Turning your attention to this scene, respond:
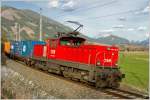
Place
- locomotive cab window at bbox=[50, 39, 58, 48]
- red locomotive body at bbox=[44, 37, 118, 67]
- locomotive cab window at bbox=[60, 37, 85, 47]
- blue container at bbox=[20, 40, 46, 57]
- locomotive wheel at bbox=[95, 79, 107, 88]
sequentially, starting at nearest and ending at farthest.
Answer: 1. locomotive wheel at bbox=[95, 79, 107, 88]
2. red locomotive body at bbox=[44, 37, 118, 67]
3. locomotive cab window at bbox=[60, 37, 85, 47]
4. locomotive cab window at bbox=[50, 39, 58, 48]
5. blue container at bbox=[20, 40, 46, 57]

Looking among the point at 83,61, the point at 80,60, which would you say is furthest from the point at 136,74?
the point at 83,61

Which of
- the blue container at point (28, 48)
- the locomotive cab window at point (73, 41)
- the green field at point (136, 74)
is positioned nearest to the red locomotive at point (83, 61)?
the locomotive cab window at point (73, 41)

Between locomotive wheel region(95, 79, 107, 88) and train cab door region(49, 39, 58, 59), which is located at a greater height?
train cab door region(49, 39, 58, 59)

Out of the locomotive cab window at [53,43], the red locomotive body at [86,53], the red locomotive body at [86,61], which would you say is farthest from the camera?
the locomotive cab window at [53,43]

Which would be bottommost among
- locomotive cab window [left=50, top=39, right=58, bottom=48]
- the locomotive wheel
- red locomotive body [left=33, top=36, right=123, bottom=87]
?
the locomotive wheel

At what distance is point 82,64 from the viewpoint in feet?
63.6

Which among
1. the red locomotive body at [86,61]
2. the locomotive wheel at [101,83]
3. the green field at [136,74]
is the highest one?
the red locomotive body at [86,61]

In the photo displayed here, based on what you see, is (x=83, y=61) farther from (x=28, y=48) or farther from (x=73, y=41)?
(x=28, y=48)

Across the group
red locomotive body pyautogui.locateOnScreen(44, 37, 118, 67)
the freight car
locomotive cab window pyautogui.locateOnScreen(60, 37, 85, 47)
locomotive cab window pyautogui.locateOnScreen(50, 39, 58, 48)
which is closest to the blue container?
the freight car

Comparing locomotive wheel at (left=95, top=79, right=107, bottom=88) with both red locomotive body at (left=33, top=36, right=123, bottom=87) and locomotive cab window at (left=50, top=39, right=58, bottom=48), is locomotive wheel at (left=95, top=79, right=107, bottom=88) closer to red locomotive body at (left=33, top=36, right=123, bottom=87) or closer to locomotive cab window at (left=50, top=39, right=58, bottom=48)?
red locomotive body at (left=33, top=36, right=123, bottom=87)

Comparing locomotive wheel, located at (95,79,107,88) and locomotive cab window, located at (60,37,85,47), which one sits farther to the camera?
locomotive cab window, located at (60,37,85,47)

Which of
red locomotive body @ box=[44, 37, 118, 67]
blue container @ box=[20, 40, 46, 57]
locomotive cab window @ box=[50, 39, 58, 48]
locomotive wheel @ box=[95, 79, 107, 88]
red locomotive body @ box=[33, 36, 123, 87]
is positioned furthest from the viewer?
blue container @ box=[20, 40, 46, 57]

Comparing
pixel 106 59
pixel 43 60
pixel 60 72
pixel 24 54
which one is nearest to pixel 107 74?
pixel 106 59

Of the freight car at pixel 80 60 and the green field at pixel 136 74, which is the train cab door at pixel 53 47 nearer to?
the freight car at pixel 80 60
